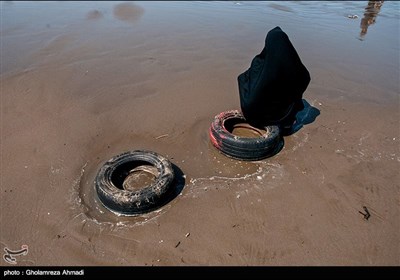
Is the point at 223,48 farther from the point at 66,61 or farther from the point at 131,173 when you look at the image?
the point at 131,173

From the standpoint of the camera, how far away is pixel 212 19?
42.4ft

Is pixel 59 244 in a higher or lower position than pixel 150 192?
lower

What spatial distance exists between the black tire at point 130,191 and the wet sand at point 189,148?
0.16 meters

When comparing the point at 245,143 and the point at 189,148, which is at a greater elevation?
the point at 245,143

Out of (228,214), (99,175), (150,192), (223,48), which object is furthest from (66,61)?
(228,214)

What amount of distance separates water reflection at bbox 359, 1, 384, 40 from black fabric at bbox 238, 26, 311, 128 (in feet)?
24.9

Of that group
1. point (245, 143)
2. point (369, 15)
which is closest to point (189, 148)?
point (245, 143)

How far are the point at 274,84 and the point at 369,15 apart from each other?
11779 millimetres

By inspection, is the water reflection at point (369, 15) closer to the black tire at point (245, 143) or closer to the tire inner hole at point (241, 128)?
the tire inner hole at point (241, 128)

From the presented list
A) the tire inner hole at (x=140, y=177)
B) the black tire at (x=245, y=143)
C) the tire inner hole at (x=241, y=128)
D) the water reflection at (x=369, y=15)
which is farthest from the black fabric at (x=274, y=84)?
the water reflection at (x=369, y=15)

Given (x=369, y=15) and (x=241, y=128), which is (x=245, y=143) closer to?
(x=241, y=128)

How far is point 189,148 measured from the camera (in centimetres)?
602

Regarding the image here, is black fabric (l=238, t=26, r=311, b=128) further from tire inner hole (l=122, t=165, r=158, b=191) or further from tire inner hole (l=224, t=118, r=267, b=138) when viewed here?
tire inner hole (l=122, t=165, r=158, b=191)

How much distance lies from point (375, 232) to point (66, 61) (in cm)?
863
